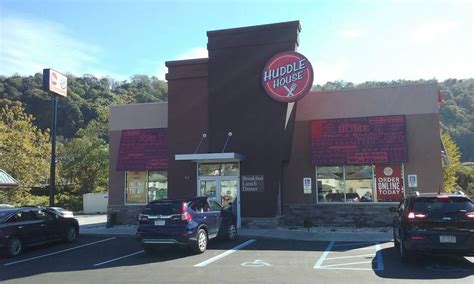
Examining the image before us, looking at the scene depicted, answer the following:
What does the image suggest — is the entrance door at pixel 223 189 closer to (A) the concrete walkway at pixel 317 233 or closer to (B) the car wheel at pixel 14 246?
(A) the concrete walkway at pixel 317 233

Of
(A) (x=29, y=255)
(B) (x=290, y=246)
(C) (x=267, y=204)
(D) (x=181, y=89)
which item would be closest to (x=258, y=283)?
(B) (x=290, y=246)

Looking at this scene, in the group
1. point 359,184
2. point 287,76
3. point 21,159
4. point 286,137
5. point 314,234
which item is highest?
point 287,76

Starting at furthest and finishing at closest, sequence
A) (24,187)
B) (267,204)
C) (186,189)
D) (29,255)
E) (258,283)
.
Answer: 1. (24,187)
2. (186,189)
3. (267,204)
4. (29,255)
5. (258,283)

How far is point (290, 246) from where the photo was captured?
1464 centimetres

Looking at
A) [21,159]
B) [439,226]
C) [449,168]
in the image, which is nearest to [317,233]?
[439,226]

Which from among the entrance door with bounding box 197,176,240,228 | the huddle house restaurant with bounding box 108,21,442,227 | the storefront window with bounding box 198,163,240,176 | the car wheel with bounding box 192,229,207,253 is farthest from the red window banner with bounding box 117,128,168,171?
the car wheel with bounding box 192,229,207,253

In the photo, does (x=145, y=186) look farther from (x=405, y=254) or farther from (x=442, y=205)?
(x=442, y=205)

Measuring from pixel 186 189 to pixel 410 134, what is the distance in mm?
10097

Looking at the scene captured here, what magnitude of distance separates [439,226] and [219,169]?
37.9ft

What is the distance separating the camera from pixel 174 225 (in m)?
13.0

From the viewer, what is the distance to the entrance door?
20.2 meters

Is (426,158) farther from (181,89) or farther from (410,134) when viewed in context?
(181,89)

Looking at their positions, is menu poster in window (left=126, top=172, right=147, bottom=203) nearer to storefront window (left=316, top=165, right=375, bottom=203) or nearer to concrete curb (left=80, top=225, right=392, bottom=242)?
concrete curb (left=80, top=225, right=392, bottom=242)

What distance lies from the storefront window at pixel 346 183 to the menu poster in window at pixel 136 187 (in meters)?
8.52
